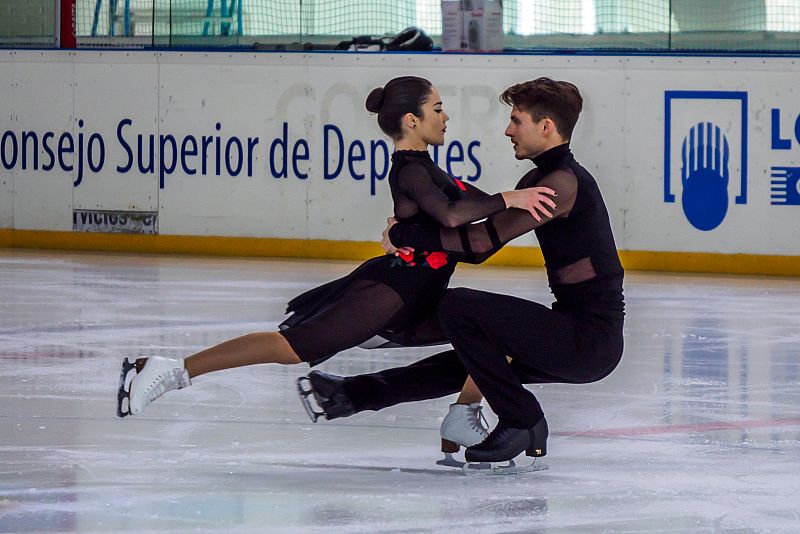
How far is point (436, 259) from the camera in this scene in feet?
13.8

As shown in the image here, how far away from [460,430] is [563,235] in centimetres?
62

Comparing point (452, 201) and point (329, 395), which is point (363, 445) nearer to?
point (329, 395)

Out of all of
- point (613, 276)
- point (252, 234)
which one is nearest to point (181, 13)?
point (252, 234)

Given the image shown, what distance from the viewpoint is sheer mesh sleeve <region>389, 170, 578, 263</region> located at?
13.3ft

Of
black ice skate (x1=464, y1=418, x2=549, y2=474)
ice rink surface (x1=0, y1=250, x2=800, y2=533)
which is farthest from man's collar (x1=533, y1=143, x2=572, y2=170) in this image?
black ice skate (x1=464, y1=418, x2=549, y2=474)

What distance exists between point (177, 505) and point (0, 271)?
21.9 ft

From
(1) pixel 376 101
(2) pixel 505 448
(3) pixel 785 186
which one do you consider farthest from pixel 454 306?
(3) pixel 785 186

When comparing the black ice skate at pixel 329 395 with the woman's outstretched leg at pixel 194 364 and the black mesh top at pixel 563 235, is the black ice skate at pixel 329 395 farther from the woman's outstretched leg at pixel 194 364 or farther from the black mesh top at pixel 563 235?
the black mesh top at pixel 563 235

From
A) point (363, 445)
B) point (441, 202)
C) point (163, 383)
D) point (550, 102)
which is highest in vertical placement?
point (550, 102)

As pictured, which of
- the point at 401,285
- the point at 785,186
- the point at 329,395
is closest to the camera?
the point at 401,285

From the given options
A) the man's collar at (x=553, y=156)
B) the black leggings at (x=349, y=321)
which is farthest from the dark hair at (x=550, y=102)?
the black leggings at (x=349, y=321)

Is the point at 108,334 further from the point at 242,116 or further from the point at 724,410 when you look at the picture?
the point at 242,116

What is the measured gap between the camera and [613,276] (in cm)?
414

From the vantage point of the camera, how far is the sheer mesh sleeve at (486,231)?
4062 mm
